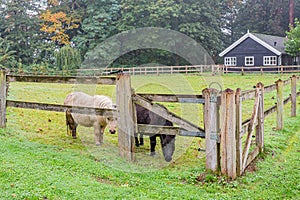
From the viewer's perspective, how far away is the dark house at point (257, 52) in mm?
33406

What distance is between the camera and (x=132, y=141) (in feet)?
17.4

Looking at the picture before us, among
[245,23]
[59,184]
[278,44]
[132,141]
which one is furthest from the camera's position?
[245,23]

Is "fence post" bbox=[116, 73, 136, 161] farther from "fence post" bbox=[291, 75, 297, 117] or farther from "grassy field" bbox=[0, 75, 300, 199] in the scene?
"fence post" bbox=[291, 75, 297, 117]

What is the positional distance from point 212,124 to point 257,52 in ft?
104

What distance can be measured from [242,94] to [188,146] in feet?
6.43

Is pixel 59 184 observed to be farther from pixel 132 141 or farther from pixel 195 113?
pixel 195 113

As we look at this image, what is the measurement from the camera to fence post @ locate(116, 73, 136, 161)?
5191 millimetres

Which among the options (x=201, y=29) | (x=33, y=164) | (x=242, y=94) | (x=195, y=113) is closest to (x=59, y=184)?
(x=33, y=164)

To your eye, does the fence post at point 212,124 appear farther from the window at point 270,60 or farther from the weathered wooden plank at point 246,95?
the window at point 270,60

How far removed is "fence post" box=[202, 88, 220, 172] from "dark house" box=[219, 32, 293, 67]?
30819 mm

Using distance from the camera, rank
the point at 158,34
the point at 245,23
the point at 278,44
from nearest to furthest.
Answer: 1. the point at 278,44
2. the point at 158,34
3. the point at 245,23

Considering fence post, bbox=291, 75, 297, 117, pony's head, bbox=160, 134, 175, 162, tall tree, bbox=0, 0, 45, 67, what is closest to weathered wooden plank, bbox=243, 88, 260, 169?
pony's head, bbox=160, 134, 175, 162

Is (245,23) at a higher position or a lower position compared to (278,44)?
higher

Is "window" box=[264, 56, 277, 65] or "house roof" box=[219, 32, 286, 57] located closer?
"house roof" box=[219, 32, 286, 57]
